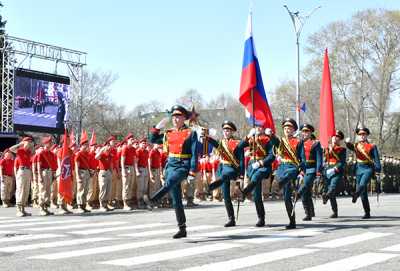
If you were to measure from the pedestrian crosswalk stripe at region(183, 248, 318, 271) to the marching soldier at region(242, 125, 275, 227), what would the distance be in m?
3.01

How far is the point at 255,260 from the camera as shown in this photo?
773 centimetres

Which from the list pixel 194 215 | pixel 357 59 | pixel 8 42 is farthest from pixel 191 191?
Answer: pixel 357 59

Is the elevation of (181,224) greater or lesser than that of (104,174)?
lesser

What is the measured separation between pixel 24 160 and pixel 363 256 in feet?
33.4

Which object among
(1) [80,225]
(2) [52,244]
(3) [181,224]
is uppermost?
(3) [181,224]

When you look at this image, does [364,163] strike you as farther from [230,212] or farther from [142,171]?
[142,171]

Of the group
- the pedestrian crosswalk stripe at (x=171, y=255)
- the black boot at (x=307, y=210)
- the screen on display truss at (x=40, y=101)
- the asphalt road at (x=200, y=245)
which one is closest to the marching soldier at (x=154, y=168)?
the asphalt road at (x=200, y=245)

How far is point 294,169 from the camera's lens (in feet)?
→ 38.8

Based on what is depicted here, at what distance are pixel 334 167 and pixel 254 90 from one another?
10.2ft

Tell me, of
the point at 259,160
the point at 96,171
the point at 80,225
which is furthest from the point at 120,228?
the point at 96,171

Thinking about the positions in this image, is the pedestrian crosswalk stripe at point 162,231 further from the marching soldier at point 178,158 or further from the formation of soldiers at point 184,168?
the marching soldier at point 178,158

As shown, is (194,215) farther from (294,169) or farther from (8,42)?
(8,42)

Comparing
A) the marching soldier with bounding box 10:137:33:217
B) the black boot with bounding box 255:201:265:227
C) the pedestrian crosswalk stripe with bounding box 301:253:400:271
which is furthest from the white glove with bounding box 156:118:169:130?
the marching soldier with bounding box 10:137:33:217

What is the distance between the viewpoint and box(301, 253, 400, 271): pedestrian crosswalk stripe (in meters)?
7.20
